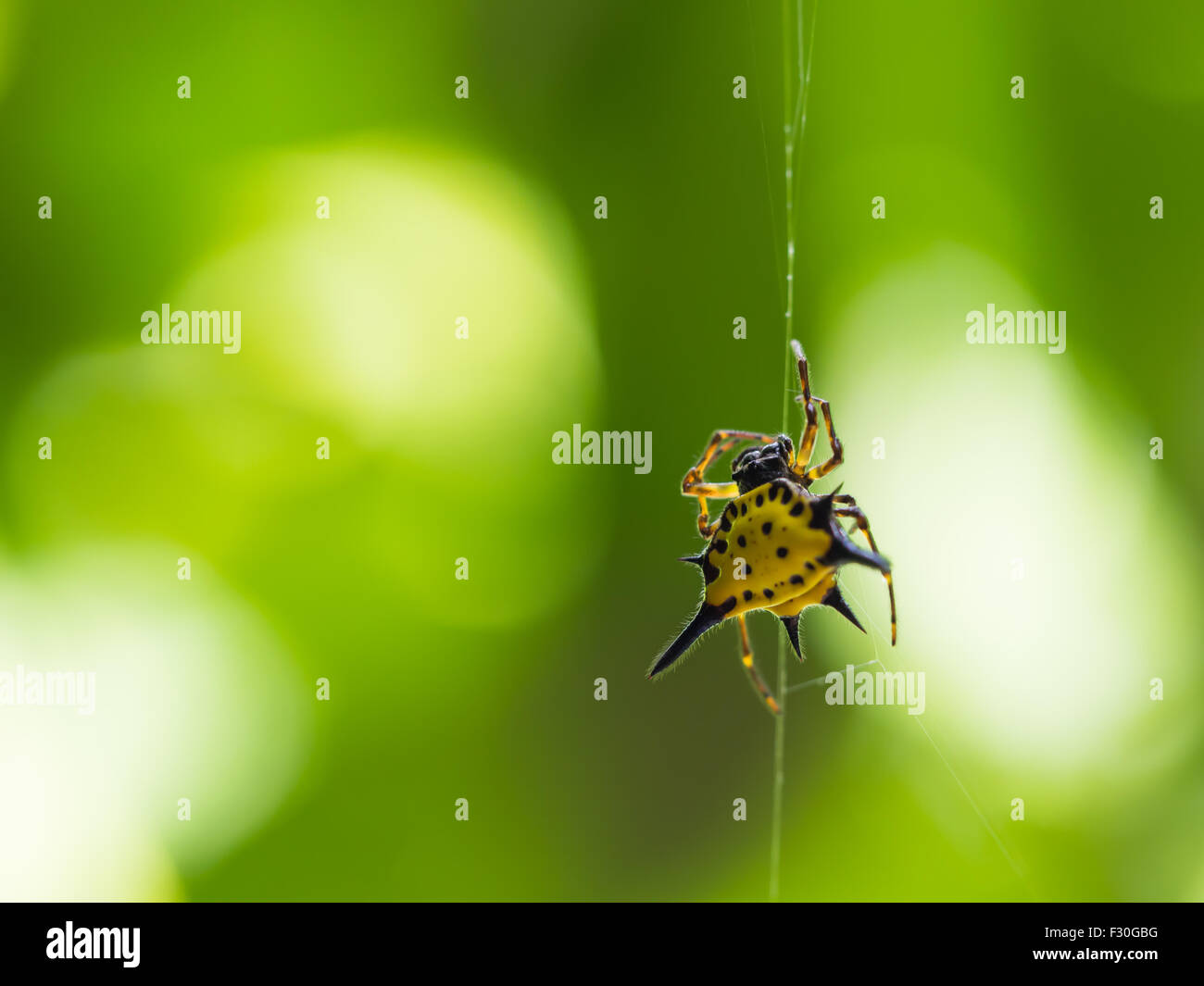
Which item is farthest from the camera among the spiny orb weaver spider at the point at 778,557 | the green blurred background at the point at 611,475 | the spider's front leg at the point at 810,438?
the green blurred background at the point at 611,475

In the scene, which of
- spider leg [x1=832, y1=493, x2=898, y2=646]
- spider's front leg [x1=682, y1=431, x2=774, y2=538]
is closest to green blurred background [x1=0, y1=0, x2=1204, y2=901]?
spider's front leg [x1=682, y1=431, x2=774, y2=538]

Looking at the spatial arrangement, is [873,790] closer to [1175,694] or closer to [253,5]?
[1175,694]

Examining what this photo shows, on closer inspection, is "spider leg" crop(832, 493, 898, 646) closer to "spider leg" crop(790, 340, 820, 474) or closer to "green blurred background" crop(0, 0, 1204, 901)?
"spider leg" crop(790, 340, 820, 474)

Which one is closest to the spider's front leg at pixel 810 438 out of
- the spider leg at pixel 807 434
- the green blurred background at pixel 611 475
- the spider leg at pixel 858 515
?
the spider leg at pixel 807 434

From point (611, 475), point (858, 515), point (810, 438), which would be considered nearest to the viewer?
point (858, 515)

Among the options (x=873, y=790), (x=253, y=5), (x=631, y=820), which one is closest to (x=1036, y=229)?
(x=873, y=790)

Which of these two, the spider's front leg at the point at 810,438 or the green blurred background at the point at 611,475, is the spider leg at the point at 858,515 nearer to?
the spider's front leg at the point at 810,438

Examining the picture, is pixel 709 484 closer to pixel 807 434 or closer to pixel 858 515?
pixel 807 434

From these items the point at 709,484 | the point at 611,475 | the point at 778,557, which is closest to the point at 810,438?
the point at 709,484
